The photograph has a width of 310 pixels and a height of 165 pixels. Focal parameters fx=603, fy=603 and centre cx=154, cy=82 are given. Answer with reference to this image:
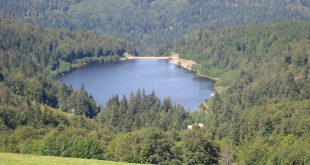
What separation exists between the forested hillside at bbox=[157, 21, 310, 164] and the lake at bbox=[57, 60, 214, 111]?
5.75 m

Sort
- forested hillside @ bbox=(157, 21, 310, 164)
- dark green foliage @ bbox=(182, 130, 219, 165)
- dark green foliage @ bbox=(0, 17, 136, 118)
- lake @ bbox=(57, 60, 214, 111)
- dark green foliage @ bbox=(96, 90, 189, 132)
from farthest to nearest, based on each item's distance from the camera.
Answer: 1. lake @ bbox=(57, 60, 214, 111)
2. dark green foliage @ bbox=(0, 17, 136, 118)
3. dark green foliage @ bbox=(96, 90, 189, 132)
4. forested hillside @ bbox=(157, 21, 310, 164)
5. dark green foliage @ bbox=(182, 130, 219, 165)

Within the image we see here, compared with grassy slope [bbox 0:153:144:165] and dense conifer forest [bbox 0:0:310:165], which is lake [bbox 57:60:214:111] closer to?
dense conifer forest [bbox 0:0:310:165]

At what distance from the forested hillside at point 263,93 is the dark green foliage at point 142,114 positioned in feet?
21.5

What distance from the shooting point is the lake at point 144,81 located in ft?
446

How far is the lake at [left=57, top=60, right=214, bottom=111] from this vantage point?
5349 inches

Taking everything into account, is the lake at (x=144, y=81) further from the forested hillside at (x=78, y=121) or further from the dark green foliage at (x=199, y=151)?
the dark green foliage at (x=199, y=151)

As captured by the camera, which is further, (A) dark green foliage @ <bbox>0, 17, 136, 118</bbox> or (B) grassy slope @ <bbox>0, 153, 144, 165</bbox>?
(A) dark green foliage @ <bbox>0, 17, 136, 118</bbox>

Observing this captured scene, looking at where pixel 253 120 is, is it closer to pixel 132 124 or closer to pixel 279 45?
pixel 132 124

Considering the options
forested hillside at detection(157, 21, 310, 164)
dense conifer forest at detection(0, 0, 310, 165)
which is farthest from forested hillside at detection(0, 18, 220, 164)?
forested hillside at detection(157, 21, 310, 164)

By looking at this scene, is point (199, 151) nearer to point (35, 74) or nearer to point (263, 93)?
point (263, 93)

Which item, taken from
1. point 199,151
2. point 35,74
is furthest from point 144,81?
point 199,151

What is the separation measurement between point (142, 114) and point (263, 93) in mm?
30363

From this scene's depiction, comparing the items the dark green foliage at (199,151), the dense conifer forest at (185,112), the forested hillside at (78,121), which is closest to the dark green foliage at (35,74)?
the forested hillside at (78,121)

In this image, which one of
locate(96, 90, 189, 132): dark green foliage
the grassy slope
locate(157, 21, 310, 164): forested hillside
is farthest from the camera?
locate(96, 90, 189, 132): dark green foliage
